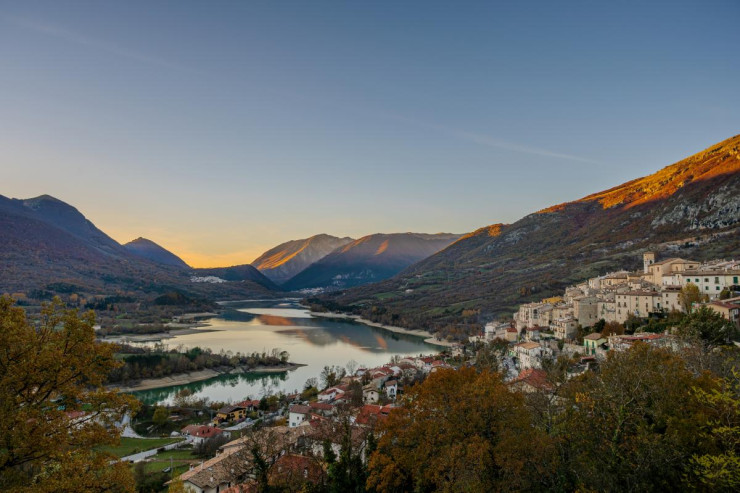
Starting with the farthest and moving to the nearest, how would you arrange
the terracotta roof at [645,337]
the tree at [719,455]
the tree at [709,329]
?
the terracotta roof at [645,337]
the tree at [709,329]
the tree at [719,455]

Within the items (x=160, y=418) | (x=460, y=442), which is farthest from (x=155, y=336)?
(x=460, y=442)

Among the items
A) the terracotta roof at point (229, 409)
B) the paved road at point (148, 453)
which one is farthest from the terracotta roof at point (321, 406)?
the paved road at point (148, 453)

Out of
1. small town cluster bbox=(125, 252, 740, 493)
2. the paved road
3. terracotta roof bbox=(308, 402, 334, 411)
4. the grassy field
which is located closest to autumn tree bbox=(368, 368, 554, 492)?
small town cluster bbox=(125, 252, 740, 493)

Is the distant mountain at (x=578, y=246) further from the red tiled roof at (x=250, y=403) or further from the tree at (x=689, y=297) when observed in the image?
the red tiled roof at (x=250, y=403)

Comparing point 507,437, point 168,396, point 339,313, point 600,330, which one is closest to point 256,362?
point 168,396

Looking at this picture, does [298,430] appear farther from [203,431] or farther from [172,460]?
[203,431]

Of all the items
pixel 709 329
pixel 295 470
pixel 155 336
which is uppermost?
pixel 709 329

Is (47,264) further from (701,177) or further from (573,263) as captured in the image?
(701,177)
